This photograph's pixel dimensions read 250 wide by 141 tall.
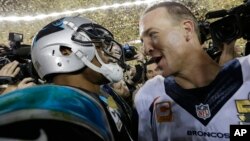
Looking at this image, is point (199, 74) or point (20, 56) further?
point (20, 56)

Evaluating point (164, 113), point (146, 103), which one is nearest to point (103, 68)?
point (146, 103)

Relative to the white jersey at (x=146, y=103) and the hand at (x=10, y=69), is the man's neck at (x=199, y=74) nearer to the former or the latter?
the white jersey at (x=146, y=103)

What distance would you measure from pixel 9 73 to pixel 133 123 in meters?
1.42

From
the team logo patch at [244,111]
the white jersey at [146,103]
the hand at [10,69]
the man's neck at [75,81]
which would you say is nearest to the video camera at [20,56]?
the hand at [10,69]

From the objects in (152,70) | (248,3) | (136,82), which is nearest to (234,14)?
(248,3)

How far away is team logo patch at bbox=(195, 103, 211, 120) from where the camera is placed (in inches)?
74.4

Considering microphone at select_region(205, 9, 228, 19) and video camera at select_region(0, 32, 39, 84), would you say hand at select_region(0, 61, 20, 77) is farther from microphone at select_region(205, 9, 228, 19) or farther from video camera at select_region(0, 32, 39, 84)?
microphone at select_region(205, 9, 228, 19)

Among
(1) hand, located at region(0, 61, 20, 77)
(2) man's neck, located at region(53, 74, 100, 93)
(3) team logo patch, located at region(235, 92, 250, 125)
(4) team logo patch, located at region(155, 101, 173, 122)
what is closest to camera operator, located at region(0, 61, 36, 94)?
(1) hand, located at region(0, 61, 20, 77)

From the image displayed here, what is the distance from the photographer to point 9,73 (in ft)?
10.3

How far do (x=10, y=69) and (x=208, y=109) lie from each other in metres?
1.89

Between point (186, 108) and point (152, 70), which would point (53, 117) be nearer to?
point (186, 108)

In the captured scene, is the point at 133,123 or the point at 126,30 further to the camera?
the point at 126,30

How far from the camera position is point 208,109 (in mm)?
1896

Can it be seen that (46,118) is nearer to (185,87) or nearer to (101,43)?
(185,87)
